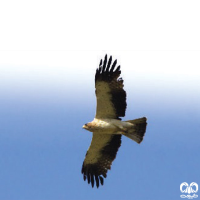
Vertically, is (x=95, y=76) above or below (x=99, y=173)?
above

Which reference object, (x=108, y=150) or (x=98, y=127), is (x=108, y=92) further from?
(x=108, y=150)

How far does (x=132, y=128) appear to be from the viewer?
33.5 feet

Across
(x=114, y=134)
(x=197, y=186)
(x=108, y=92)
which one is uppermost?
(x=108, y=92)

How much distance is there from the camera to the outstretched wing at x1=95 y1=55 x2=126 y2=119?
33.0ft

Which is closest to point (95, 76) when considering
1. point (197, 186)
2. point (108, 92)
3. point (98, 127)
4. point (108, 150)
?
point (108, 92)

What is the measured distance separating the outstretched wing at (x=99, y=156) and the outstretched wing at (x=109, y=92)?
630 millimetres

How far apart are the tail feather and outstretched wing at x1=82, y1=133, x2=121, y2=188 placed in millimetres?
428

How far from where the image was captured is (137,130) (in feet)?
33.5

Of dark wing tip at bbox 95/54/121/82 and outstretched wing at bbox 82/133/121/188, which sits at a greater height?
dark wing tip at bbox 95/54/121/82

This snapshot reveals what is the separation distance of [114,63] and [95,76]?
48 cm

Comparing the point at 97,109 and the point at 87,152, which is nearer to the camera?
the point at 97,109

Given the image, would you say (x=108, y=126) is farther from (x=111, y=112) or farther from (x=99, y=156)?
(x=99, y=156)

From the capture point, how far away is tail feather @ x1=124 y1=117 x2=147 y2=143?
33.3 ft

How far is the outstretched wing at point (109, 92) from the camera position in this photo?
10055 millimetres
